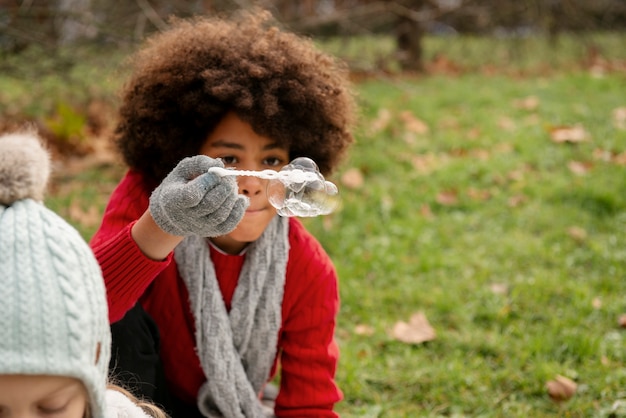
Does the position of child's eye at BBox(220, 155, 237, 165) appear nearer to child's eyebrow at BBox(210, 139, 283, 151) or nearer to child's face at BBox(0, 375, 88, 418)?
child's eyebrow at BBox(210, 139, 283, 151)

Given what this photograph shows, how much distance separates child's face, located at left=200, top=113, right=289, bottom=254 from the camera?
193 centimetres

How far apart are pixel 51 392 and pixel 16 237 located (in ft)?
0.85

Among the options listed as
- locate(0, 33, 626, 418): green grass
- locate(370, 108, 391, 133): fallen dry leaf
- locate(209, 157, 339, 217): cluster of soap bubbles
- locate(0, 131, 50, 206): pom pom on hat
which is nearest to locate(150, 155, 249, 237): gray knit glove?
locate(209, 157, 339, 217): cluster of soap bubbles

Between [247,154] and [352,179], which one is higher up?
[247,154]

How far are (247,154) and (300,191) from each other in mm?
273

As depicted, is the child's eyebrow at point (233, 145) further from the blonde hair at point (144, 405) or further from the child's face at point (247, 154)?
the blonde hair at point (144, 405)

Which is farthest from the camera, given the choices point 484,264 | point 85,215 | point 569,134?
point 569,134

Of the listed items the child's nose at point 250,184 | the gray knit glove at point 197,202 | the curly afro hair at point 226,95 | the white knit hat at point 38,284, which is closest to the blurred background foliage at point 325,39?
the curly afro hair at point 226,95

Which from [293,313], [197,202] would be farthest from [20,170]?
[293,313]

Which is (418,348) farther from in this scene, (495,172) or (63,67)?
(63,67)

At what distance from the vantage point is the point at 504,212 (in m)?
3.84

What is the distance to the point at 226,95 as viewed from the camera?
1.92 meters

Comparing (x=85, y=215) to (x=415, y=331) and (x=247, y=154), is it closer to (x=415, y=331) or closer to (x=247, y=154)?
(x=415, y=331)

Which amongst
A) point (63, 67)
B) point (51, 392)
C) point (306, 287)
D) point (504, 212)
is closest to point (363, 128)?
point (504, 212)
